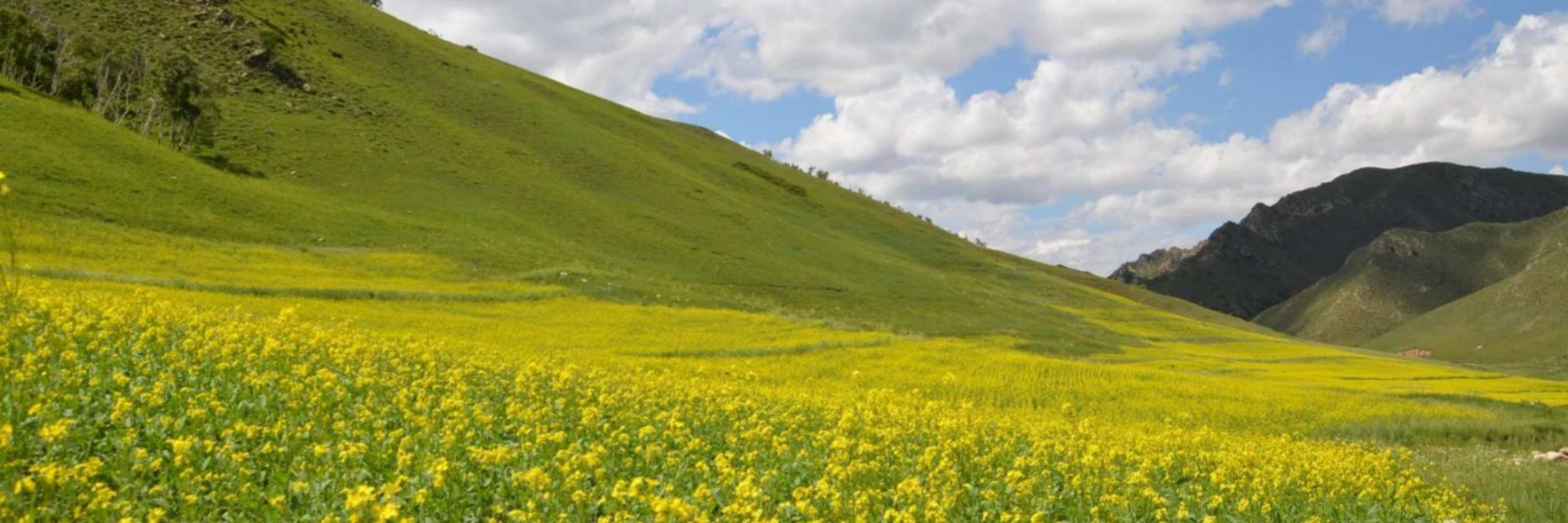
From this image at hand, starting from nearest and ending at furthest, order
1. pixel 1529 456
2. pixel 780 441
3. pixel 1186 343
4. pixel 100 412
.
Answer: pixel 100 412, pixel 780 441, pixel 1529 456, pixel 1186 343

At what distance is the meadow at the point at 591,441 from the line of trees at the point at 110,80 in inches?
1616

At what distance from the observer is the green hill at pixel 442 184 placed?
163 ft

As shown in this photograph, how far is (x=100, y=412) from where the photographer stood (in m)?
8.98

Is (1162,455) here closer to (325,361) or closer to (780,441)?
(780,441)

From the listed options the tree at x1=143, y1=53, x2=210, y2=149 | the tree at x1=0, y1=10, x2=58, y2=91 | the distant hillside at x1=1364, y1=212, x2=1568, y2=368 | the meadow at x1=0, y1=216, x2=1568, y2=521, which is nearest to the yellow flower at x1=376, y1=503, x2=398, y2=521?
the meadow at x1=0, y1=216, x2=1568, y2=521

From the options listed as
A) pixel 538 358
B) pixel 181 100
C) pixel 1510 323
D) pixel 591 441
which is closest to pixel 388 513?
pixel 591 441

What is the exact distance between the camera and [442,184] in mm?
68688

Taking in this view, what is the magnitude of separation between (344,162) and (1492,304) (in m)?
192

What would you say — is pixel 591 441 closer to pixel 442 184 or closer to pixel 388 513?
pixel 388 513

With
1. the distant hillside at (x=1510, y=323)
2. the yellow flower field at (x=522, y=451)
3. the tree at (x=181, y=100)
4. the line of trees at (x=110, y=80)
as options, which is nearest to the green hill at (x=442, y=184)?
the line of trees at (x=110, y=80)

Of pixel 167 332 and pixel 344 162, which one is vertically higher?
pixel 344 162

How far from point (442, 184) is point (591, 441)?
207 feet

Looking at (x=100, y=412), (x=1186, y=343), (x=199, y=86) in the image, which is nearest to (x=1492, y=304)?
(x=1186, y=343)

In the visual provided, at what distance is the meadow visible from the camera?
22.9 ft
